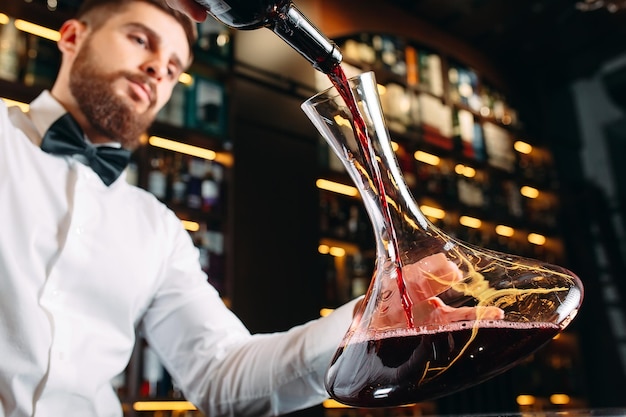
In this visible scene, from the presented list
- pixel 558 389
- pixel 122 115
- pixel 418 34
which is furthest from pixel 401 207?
pixel 558 389

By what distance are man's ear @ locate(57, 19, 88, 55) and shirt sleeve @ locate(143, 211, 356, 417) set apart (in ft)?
1.74

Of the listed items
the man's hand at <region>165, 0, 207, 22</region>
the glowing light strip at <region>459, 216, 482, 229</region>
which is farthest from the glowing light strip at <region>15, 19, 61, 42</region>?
the glowing light strip at <region>459, 216, 482, 229</region>

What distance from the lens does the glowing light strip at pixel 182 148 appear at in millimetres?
2736

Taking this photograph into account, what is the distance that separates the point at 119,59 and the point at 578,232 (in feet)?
14.9

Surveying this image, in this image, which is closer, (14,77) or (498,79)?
(14,77)

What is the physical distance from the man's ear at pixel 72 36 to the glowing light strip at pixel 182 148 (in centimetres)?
132

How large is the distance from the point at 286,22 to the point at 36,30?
2.30 meters

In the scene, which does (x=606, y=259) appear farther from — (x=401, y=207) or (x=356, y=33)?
(x=401, y=207)

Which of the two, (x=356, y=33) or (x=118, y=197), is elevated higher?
(x=356, y=33)

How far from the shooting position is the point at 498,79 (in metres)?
4.87

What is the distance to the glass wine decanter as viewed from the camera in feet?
1.65

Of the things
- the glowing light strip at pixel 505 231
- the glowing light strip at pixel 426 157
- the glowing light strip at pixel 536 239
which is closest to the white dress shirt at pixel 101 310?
the glowing light strip at pixel 426 157

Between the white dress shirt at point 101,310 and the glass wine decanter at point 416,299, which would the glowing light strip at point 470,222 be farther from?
the glass wine decanter at point 416,299

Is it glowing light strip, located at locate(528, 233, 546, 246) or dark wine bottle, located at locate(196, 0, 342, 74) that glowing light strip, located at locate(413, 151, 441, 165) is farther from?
dark wine bottle, located at locate(196, 0, 342, 74)
